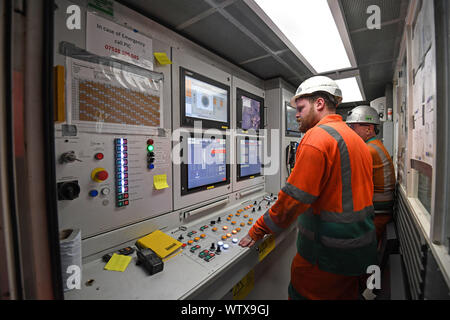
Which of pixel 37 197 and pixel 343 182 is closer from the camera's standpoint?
pixel 37 197

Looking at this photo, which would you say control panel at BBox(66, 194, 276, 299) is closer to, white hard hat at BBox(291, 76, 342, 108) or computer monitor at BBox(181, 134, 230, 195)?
computer monitor at BBox(181, 134, 230, 195)

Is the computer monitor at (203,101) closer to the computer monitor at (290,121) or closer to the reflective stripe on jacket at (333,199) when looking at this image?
the reflective stripe on jacket at (333,199)

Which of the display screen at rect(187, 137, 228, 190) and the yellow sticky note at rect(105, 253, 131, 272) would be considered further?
the display screen at rect(187, 137, 228, 190)

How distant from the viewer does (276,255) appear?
2.16 meters

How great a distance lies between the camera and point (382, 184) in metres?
2.02

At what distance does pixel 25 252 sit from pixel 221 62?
1.94m

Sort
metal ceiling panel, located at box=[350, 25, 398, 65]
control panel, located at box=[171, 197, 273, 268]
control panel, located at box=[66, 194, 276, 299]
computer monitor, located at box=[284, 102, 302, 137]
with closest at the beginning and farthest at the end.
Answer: control panel, located at box=[66, 194, 276, 299] < control panel, located at box=[171, 197, 273, 268] < metal ceiling panel, located at box=[350, 25, 398, 65] < computer monitor, located at box=[284, 102, 302, 137]

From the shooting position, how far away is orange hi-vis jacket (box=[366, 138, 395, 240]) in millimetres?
2012

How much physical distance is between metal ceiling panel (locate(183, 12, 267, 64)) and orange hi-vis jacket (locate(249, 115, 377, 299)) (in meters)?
1.06

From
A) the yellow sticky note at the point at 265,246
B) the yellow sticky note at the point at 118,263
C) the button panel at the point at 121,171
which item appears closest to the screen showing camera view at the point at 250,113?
the yellow sticky note at the point at 265,246

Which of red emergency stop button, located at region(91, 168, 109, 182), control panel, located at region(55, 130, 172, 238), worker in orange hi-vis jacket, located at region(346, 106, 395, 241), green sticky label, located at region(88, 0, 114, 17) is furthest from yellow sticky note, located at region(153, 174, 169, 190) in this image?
worker in orange hi-vis jacket, located at region(346, 106, 395, 241)

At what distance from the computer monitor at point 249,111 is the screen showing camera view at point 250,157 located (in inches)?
7.3

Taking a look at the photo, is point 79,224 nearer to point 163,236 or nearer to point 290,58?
point 163,236
